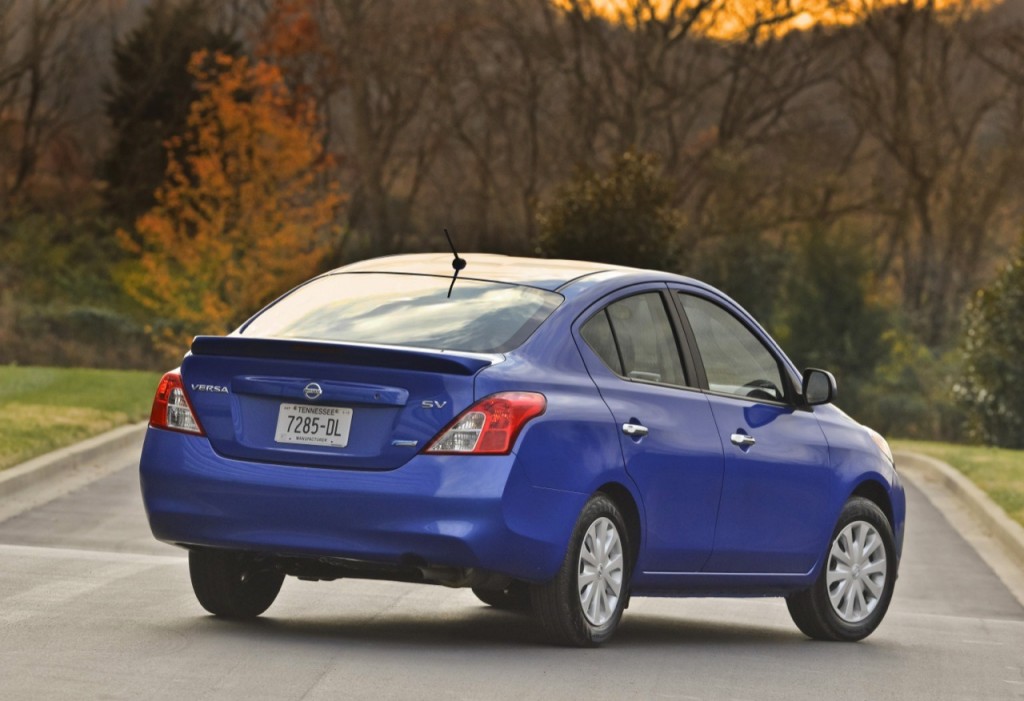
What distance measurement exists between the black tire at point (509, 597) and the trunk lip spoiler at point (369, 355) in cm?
97

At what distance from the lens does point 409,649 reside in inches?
313

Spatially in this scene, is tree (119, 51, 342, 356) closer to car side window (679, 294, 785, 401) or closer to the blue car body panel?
car side window (679, 294, 785, 401)

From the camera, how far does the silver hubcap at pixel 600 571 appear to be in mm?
8008

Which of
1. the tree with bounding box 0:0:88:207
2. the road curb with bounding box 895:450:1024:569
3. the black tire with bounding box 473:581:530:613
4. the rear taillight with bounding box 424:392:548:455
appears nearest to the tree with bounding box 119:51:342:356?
the tree with bounding box 0:0:88:207

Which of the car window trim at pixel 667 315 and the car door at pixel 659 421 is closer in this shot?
the car door at pixel 659 421

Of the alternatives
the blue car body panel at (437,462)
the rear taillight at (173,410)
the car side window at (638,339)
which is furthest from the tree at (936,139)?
the rear taillight at (173,410)

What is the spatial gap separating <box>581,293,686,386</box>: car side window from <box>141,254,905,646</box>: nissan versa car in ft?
0.04

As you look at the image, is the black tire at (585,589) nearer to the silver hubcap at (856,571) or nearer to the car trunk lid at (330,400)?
the car trunk lid at (330,400)

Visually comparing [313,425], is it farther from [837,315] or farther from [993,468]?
[837,315]

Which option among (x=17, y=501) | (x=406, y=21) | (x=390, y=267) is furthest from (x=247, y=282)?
(x=390, y=267)

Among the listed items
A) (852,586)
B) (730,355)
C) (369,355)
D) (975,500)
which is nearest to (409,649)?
(369,355)

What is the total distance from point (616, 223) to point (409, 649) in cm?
2887

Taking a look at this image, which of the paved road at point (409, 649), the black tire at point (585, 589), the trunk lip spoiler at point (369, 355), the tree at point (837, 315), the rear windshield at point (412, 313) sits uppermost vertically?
the rear windshield at point (412, 313)

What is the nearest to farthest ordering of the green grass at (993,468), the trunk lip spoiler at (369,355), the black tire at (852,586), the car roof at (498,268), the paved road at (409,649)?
the paved road at (409,649) < the trunk lip spoiler at (369,355) < the car roof at (498,268) < the black tire at (852,586) < the green grass at (993,468)
